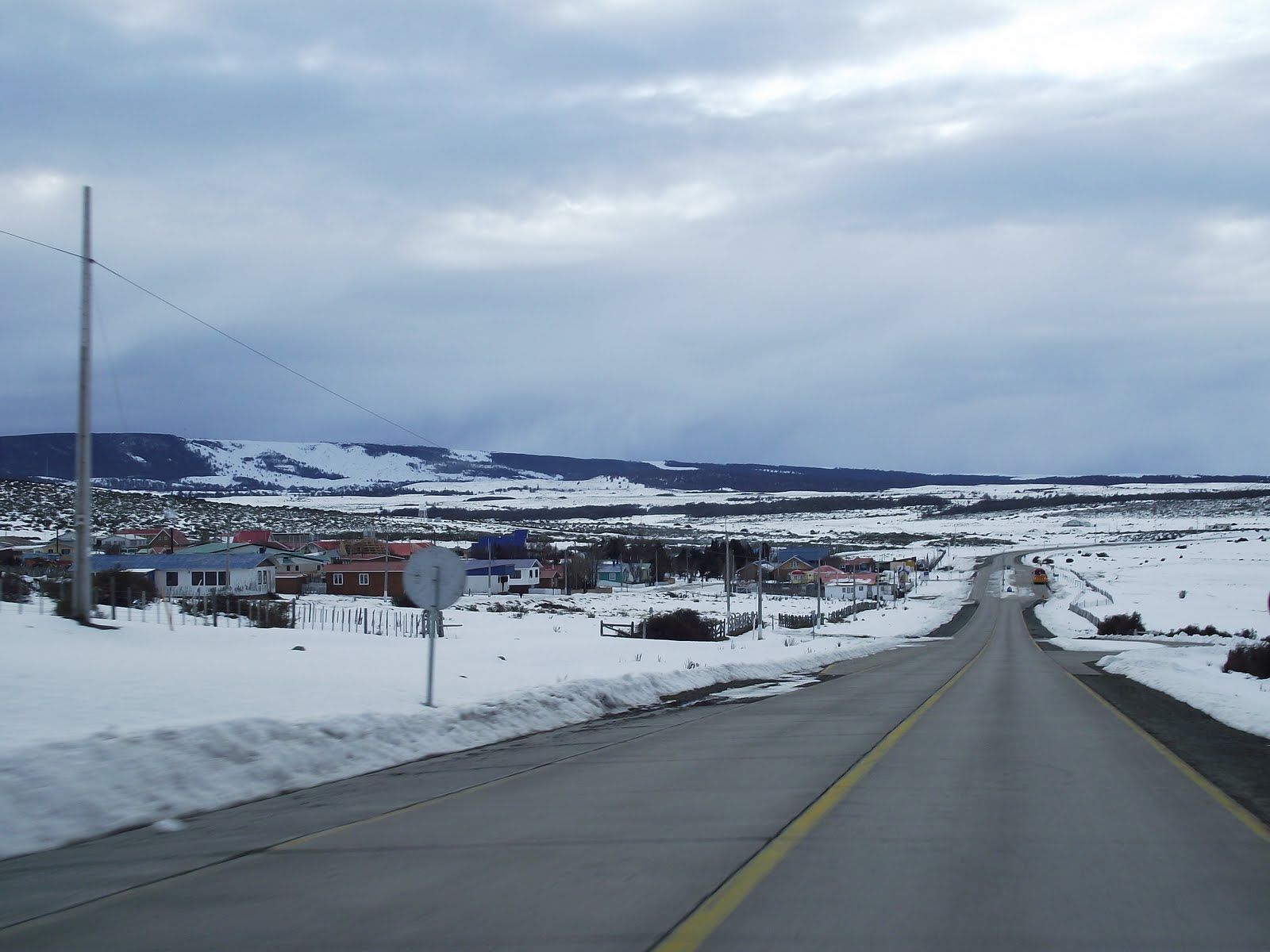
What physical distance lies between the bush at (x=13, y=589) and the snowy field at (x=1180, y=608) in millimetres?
25499

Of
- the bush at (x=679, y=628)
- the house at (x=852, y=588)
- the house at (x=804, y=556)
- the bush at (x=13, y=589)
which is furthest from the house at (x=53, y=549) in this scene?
the house at (x=804, y=556)

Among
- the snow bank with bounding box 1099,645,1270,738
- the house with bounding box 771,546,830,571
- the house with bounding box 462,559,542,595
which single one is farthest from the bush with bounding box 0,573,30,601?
the house with bounding box 771,546,830,571

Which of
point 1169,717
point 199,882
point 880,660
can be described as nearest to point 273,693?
point 199,882

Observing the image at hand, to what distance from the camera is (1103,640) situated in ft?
177

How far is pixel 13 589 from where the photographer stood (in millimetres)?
27203

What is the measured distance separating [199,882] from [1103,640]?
54.1 metres

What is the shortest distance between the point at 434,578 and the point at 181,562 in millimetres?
55097

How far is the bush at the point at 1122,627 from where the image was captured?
60.3 metres

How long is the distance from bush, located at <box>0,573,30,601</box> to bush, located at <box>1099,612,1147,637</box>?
170 ft

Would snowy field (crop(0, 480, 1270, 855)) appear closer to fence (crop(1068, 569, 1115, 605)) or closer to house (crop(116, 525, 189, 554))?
house (crop(116, 525, 189, 554))

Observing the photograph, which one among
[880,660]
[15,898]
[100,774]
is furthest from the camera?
[880,660]

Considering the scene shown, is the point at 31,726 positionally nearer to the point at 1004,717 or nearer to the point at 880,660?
the point at 1004,717

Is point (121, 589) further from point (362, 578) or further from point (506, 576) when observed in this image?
point (506, 576)

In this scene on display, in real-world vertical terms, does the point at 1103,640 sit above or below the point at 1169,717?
below
